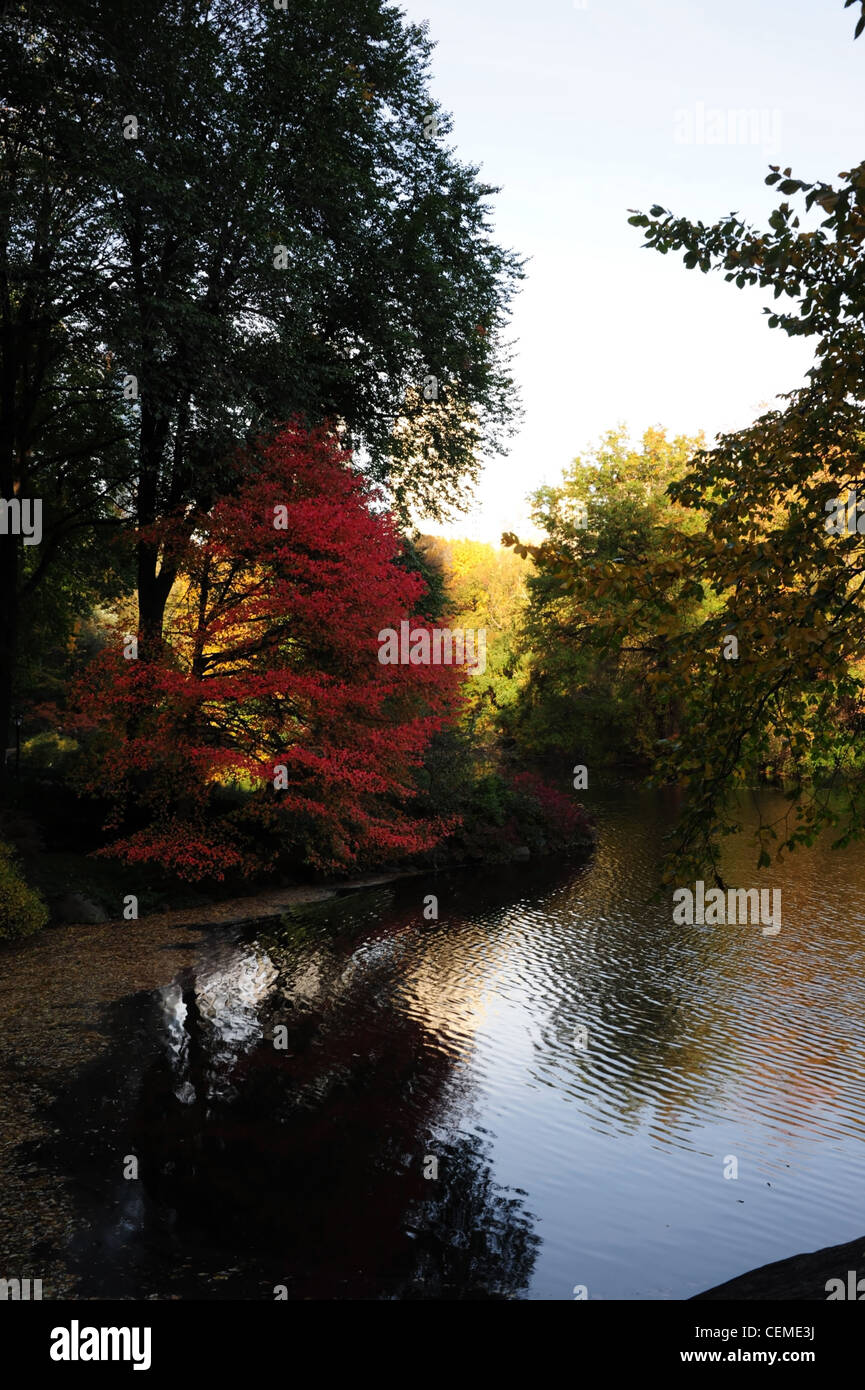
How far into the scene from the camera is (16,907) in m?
14.4

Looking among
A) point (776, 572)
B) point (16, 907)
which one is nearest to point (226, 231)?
point (16, 907)

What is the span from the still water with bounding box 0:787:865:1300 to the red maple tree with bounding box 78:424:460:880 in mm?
2490

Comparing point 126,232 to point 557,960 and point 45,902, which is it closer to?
point 45,902

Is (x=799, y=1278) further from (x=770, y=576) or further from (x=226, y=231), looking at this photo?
(x=226, y=231)

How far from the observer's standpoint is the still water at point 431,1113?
23.1 feet

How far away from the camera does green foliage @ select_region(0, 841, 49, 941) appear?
47.2ft

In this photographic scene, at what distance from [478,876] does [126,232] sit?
1607 cm

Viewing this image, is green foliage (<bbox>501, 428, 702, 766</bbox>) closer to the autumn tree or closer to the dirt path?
the dirt path

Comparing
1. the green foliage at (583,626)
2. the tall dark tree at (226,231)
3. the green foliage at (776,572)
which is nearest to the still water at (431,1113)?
the green foliage at (776,572)

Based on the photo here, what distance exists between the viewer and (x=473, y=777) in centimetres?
2522

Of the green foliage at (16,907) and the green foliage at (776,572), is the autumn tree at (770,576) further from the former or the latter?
the green foliage at (16,907)

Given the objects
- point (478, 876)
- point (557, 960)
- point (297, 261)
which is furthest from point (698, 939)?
point (297, 261)

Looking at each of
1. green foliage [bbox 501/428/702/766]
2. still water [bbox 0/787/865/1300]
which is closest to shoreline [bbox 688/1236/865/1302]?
still water [bbox 0/787/865/1300]

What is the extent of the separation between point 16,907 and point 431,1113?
315 inches
